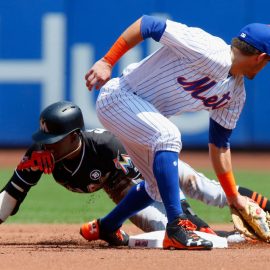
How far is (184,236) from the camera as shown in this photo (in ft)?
14.2

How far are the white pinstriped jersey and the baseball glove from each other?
697mm

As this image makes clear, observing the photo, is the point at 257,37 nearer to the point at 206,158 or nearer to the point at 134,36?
the point at 134,36

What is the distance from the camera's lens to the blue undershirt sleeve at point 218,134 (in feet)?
16.2

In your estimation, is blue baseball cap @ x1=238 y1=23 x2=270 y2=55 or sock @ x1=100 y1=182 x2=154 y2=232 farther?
sock @ x1=100 y1=182 x2=154 y2=232

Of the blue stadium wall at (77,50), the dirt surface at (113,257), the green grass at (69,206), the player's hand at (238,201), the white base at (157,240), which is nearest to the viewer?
the dirt surface at (113,257)

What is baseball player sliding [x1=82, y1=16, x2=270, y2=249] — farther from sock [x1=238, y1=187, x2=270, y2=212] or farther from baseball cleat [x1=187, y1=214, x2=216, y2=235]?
sock [x1=238, y1=187, x2=270, y2=212]

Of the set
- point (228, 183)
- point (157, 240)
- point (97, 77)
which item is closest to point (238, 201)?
point (228, 183)

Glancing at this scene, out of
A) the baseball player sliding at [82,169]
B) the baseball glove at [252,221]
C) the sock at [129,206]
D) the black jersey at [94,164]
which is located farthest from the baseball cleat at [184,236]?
the black jersey at [94,164]

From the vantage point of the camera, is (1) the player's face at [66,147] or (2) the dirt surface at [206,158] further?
(2) the dirt surface at [206,158]

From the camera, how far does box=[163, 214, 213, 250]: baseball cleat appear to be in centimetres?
432

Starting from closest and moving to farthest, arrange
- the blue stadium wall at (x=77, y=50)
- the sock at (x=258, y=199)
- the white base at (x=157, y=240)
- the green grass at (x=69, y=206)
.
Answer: the white base at (x=157, y=240), the sock at (x=258, y=199), the green grass at (x=69, y=206), the blue stadium wall at (x=77, y=50)

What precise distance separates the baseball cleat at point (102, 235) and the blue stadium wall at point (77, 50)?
24.3 feet

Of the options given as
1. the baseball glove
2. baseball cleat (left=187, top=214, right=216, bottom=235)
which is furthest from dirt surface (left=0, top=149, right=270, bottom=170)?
baseball cleat (left=187, top=214, right=216, bottom=235)

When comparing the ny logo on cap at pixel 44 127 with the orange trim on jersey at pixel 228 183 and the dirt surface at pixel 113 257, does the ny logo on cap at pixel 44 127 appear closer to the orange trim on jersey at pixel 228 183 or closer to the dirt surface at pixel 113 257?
the dirt surface at pixel 113 257
